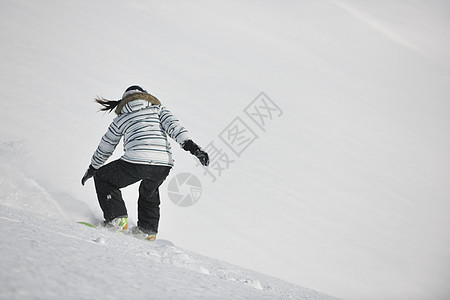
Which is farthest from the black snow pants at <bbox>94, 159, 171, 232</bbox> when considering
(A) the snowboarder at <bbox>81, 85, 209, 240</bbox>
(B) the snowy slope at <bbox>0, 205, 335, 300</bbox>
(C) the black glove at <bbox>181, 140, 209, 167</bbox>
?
(B) the snowy slope at <bbox>0, 205, 335, 300</bbox>

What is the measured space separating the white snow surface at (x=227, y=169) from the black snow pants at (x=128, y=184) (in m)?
0.28

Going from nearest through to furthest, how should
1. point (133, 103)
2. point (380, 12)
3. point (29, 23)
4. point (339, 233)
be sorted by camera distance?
1. point (133, 103)
2. point (339, 233)
3. point (29, 23)
4. point (380, 12)

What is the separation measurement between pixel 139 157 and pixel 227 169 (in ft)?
7.26

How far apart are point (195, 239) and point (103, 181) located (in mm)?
893

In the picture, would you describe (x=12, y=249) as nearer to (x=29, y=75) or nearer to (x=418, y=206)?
(x=29, y=75)

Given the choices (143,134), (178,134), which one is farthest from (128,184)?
(178,134)

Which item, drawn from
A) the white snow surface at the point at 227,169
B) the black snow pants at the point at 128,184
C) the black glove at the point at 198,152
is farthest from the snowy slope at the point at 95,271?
the black glove at the point at 198,152

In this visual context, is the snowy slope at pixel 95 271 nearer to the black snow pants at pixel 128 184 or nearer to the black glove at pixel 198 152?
the black snow pants at pixel 128 184

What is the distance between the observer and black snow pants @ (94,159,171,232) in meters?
2.59

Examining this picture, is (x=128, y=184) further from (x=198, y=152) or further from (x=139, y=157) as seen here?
(x=198, y=152)

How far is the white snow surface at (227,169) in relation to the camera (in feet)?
5.23

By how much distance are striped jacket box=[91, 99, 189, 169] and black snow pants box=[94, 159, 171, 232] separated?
5 centimetres

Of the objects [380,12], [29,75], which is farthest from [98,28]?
[380,12]

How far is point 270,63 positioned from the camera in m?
10.1
